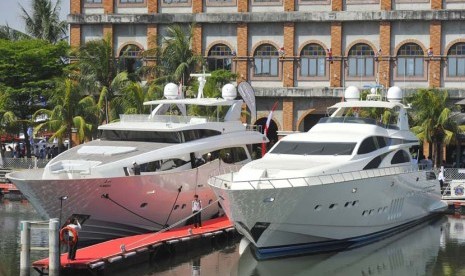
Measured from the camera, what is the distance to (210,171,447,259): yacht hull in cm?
2789

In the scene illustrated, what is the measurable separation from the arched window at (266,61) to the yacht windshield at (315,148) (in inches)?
972

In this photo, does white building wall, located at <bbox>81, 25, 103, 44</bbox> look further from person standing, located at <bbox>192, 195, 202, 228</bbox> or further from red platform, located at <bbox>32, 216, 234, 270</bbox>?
person standing, located at <bbox>192, 195, 202, 228</bbox>

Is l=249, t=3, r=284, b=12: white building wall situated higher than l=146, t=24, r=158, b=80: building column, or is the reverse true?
l=249, t=3, r=284, b=12: white building wall

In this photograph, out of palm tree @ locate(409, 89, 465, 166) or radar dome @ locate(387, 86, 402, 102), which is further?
palm tree @ locate(409, 89, 465, 166)

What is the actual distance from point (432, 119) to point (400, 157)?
14.4 metres

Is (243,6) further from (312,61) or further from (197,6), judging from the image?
(312,61)

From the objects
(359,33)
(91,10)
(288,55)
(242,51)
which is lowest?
(288,55)

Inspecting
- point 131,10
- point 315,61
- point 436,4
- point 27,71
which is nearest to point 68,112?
point 27,71

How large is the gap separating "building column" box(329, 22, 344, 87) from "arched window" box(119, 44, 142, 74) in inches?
493

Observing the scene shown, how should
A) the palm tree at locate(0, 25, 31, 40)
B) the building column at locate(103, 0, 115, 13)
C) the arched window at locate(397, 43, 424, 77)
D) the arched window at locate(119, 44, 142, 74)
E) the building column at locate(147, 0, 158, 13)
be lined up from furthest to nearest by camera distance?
the palm tree at locate(0, 25, 31, 40) < the building column at locate(103, 0, 115, 13) < the arched window at locate(119, 44, 142, 74) < the building column at locate(147, 0, 158, 13) < the arched window at locate(397, 43, 424, 77)

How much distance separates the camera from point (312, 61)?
55812 mm

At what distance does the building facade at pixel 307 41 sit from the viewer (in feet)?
176

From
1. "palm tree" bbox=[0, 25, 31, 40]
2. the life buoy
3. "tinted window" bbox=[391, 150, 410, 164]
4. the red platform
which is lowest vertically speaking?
the red platform

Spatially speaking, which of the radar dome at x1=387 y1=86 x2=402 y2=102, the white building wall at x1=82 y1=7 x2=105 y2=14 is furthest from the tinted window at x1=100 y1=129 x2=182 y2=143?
the white building wall at x1=82 y1=7 x2=105 y2=14
